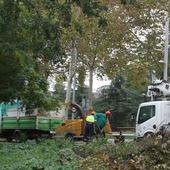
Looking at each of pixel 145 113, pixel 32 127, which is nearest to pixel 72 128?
pixel 32 127

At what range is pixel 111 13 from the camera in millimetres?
40875

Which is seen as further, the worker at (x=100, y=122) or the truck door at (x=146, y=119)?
the worker at (x=100, y=122)

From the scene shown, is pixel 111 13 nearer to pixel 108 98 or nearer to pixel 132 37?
pixel 132 37

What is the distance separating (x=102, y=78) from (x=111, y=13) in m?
9.99

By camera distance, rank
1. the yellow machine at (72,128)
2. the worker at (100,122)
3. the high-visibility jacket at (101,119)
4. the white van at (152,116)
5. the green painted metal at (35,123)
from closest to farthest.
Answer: the white van at (152,116)
the worker at (100,122)
the high-visibility jacket at (101,119)
the green painted metal at (35,123)
the yellow machine at (72,128)

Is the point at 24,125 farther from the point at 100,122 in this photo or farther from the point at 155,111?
the point at 155,111

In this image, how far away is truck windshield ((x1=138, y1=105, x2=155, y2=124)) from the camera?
2928 cm

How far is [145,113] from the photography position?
1169 inches

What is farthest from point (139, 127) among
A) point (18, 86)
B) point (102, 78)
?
point (102, 78)

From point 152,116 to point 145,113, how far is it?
24.5 inches

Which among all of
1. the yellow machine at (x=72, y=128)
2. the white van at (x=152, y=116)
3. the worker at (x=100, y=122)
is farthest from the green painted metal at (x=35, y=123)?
the white van at (x=152, y=116)

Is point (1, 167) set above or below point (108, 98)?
below

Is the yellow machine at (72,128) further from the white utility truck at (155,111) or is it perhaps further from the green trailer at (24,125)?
the white utility truck at (155,111)

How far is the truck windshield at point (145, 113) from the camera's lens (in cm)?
2928
